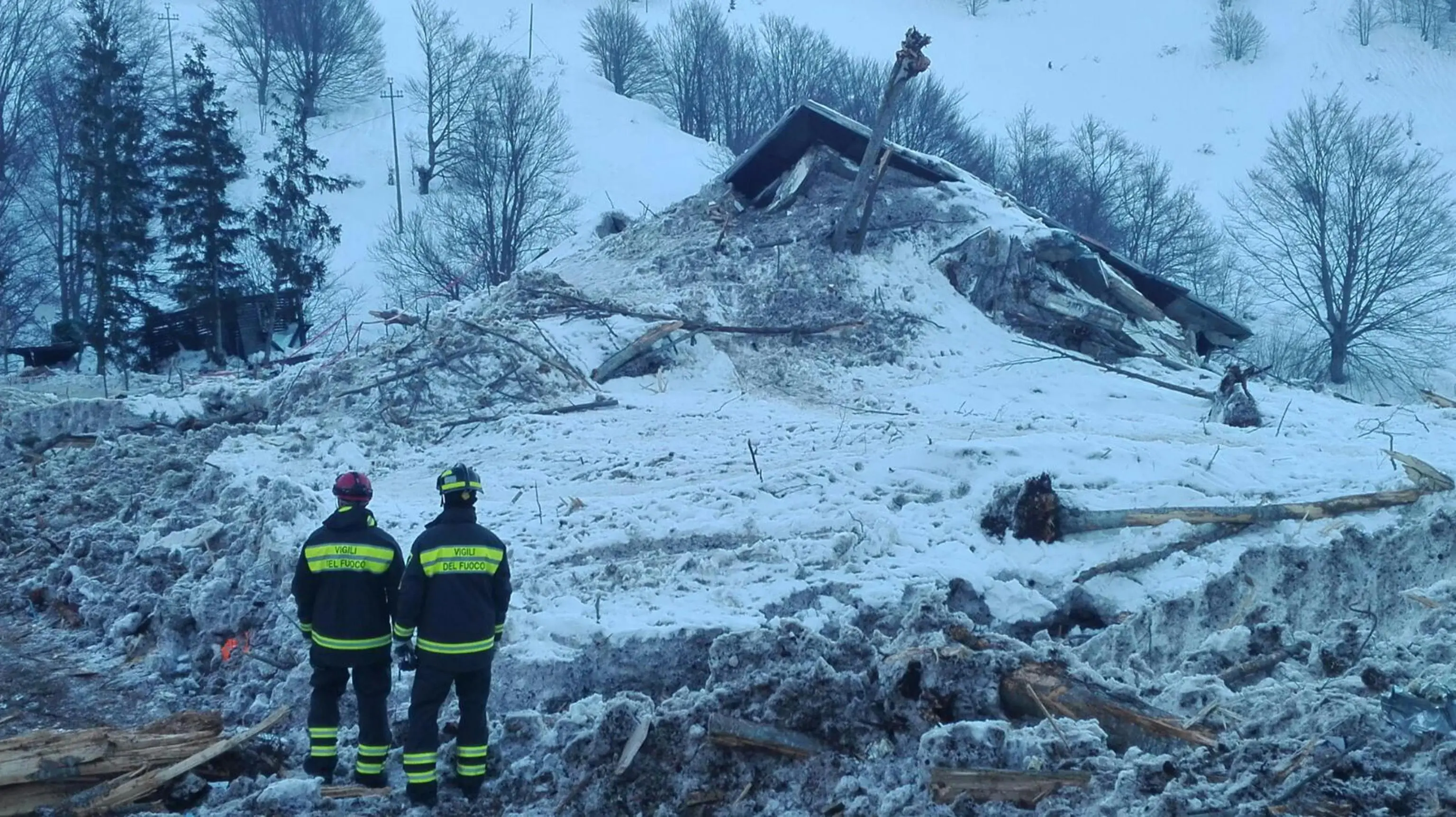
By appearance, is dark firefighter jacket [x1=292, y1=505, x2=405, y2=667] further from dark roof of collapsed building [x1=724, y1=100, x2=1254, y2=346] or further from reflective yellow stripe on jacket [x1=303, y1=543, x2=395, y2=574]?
dark roof of collapsed building [x1=724, y1=100, x2=1254, y2=346]

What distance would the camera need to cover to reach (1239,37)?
51.1 meters

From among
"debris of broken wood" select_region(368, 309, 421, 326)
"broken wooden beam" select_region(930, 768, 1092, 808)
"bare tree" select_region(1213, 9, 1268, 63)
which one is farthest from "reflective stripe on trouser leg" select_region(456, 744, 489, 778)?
"bare tree" select_region(1213, 9, 1268, 63)

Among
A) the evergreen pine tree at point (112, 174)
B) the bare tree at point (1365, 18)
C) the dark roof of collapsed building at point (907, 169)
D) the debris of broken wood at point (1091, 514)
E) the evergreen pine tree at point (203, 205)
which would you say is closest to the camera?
the debris of broken wood at point (1091, 514)

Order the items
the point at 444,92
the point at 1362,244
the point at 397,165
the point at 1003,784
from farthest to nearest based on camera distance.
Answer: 1. the point at 444,92
2. the point at 397,165
3. the point at 1362,244
4. the point at 1003,784

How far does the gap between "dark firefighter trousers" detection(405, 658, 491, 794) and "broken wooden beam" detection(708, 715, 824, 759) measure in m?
1.08

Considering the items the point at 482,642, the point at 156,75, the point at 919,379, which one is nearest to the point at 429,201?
the point at 156,75

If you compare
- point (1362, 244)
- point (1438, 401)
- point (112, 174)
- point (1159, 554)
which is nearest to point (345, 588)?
point (1159, 554)

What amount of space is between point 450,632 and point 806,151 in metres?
13.8

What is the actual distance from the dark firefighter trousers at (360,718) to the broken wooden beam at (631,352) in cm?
788

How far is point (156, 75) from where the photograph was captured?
131 feet

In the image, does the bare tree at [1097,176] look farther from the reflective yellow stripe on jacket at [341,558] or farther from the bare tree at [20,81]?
the reflective yellow stripe on jacket at [341,558]

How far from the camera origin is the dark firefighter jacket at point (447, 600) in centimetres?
500

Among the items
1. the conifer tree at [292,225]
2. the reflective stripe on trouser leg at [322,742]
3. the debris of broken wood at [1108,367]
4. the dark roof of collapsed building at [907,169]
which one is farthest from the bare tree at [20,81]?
the reflective stripe on trouser leg at [322,742]

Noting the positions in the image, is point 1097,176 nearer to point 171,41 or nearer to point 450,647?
point 171,41
